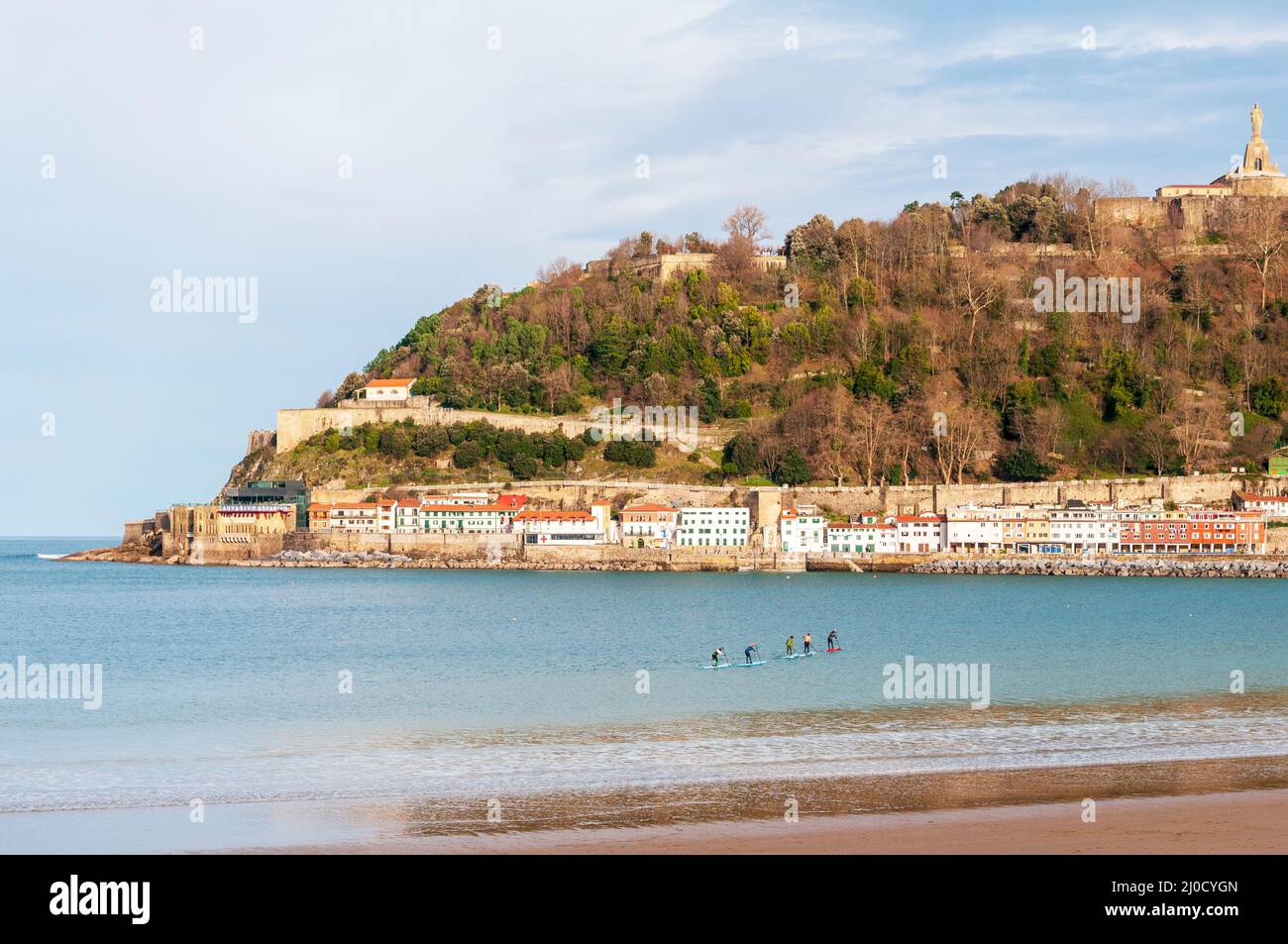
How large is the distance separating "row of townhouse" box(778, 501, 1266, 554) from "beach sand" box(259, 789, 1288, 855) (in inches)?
1710

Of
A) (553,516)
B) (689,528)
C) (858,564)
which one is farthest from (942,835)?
(553,516)

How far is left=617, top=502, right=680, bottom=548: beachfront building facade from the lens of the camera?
5519 cm

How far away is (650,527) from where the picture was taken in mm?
55344

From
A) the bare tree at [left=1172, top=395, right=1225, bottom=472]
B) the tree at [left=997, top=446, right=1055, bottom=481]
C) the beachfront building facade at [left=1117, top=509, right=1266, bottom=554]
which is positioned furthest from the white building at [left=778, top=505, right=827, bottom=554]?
the bare tree at [left=1172, top=395, right=1225, bottom=472]

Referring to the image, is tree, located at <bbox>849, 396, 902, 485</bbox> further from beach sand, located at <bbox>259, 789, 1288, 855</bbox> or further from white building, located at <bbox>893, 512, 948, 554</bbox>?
beach sand, located at <bbox>259, 789, 1288, 855</bbox>

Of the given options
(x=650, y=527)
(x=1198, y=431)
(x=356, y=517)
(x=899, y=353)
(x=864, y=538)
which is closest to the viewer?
(x=864, y=538)

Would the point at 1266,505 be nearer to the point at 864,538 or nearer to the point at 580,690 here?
the point at 864,538

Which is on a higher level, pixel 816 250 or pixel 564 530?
pixel 816 250

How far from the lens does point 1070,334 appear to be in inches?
2557

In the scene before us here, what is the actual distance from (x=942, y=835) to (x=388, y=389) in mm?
59090

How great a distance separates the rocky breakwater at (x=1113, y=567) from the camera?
50.9 metres

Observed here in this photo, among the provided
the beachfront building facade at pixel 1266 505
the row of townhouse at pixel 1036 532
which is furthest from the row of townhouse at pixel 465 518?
the beachfront building facade at pixel 1266 505

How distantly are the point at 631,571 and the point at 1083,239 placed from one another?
3219 cm

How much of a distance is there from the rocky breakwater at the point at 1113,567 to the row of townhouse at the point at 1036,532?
919 mm
